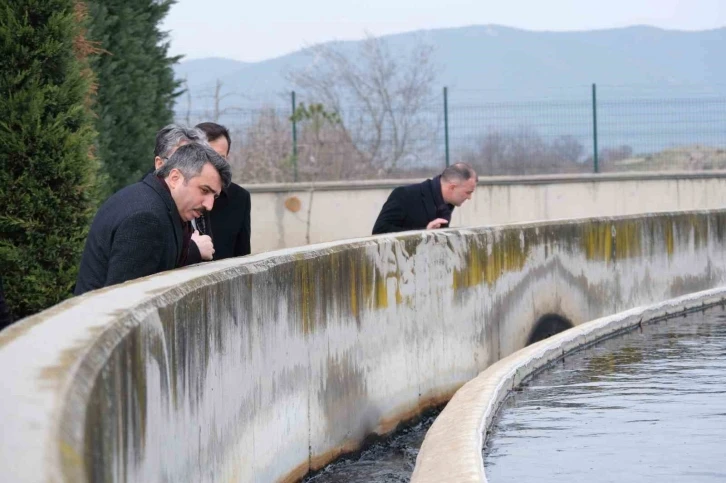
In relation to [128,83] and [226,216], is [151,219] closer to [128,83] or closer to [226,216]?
[226,216]

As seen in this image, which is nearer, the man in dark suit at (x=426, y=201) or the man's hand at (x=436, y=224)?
the man's hand at (x=436, y=224)

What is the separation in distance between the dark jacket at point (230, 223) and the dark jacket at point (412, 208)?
8.52ft

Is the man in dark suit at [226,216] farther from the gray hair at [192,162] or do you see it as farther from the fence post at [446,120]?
the fence post at [446,120]

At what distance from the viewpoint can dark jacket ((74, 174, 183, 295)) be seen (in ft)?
17.4

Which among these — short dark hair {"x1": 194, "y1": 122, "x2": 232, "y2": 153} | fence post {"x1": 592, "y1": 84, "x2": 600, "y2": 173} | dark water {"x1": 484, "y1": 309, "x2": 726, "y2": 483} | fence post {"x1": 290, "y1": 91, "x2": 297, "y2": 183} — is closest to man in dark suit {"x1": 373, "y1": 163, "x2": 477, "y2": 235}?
dark water {"x1": 484, "y1": 309, "x2": 726, "y2": 483}

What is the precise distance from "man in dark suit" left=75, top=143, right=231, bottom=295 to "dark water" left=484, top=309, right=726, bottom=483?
68.9 inches

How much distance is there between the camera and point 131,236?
5.32 metres

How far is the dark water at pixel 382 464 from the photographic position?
674cm

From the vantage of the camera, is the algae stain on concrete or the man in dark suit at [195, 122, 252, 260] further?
the algae stain on concrete

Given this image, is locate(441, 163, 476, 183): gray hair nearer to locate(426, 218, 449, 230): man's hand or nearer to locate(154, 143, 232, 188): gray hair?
locate(426, 218, 449, 230): man's hand

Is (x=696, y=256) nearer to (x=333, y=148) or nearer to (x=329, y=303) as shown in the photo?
(x=329, y=303)

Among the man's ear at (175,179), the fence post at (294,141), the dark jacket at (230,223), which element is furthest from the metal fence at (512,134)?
the man's ear at (175,179)

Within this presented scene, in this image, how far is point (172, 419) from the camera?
171 inches

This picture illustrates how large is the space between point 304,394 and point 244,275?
94 cm
